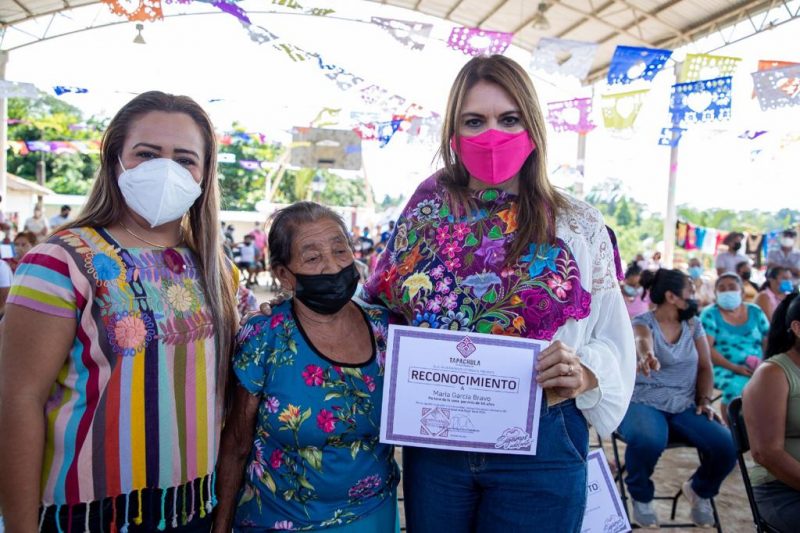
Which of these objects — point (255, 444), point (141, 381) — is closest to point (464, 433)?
point (255, 444)

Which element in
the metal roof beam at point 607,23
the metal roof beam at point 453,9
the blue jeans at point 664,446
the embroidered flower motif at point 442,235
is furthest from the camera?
the metal roof beam at point 453,9

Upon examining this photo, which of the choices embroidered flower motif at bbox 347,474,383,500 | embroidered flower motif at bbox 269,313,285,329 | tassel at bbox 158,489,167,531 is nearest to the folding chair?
embroidered flower motif at bbox 347,474,383,500

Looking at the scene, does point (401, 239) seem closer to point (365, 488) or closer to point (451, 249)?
point (451, 249)

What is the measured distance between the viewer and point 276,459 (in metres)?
1.85

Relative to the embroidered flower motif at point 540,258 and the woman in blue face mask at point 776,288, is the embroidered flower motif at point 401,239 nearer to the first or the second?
the embroidered flower motif at point 540,258

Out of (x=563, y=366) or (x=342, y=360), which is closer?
(x=563, y=366)

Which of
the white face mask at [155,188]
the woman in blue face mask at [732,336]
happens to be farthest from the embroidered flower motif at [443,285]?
A: the woman in blue face mask at [732,336]

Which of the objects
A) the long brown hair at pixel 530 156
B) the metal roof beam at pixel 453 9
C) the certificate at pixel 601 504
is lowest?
the certificate at pixel 601 504

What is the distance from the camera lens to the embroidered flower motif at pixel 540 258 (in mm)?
1736

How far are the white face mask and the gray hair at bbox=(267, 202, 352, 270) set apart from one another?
350 mm

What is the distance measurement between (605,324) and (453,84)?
0.86 meters

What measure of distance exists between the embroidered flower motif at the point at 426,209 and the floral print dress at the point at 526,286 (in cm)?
2

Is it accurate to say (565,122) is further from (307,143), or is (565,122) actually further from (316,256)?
(316,256)

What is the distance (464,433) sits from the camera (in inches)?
66.8
